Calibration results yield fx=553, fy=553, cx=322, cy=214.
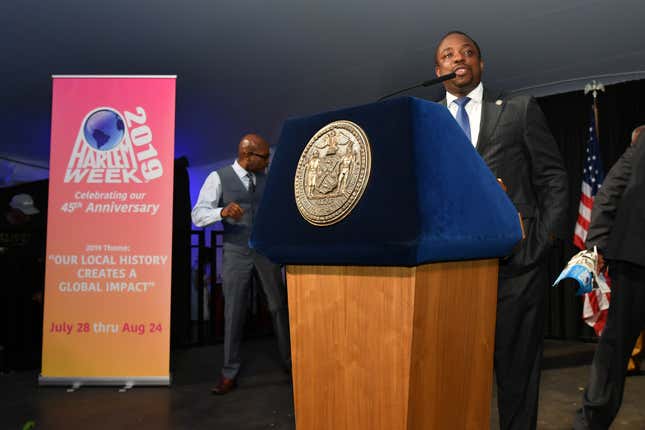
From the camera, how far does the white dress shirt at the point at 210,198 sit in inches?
119

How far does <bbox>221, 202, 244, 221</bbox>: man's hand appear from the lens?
9.55 feet

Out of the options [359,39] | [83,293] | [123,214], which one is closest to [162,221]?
[123,214]

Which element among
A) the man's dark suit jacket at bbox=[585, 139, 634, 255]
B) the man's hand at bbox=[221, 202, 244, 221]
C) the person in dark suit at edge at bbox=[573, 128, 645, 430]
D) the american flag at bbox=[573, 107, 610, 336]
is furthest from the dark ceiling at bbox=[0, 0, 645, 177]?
the person in dark suit at edge at bbox=[573, 128, 645, 430]

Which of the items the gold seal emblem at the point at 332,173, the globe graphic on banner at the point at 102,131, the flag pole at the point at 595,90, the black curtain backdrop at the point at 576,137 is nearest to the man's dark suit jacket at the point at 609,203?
the gold seal emblem at the point at 332,173

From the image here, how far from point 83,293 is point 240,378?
1.01 meters

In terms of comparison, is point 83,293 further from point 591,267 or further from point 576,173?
point 576,173

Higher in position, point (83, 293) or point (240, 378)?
point (83, 293)

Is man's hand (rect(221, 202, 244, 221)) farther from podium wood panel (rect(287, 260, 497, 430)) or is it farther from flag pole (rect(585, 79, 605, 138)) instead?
flag pole (rect(585, 79, 605, 138))

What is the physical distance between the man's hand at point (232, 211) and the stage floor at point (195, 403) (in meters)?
0.92

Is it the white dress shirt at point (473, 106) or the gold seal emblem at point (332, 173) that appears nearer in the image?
the gold seal emblem at point (332, 173)

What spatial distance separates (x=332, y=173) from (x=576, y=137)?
15.7 ft

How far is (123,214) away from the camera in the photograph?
3066 millimetres

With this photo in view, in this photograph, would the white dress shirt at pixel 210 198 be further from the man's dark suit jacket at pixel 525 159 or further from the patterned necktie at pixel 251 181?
the man's dark suit jacket at pixel 525 159

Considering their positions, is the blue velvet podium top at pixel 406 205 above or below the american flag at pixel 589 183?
below
